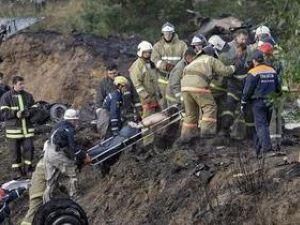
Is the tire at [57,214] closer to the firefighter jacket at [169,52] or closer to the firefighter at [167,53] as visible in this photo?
the firefighter at [167,53]

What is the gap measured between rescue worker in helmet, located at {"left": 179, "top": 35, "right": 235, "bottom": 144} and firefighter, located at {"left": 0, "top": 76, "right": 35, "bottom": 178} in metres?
3.48

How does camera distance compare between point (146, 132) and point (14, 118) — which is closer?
point (146, 132)

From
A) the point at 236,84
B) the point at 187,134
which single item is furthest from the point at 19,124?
the point at 236,84

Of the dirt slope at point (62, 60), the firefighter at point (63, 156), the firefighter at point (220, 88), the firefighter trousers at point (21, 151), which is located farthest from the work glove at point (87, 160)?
the dirt slope at point (62, 60)

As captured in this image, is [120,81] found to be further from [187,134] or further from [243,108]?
[243,108]

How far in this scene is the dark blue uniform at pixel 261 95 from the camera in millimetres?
12289

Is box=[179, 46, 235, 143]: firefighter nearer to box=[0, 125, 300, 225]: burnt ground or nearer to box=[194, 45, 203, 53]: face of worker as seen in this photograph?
box=[194, 45, 203, 53]: face of worker

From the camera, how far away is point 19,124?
15695 millimetres

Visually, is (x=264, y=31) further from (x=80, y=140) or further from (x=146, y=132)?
(x=80, y=140)

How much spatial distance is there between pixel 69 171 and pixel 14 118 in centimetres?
322

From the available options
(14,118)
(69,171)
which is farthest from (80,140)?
(69,171)

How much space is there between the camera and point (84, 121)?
63.4 ft

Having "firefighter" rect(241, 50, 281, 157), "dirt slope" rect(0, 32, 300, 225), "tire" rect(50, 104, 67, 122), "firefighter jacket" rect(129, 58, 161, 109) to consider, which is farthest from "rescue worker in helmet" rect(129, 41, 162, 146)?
"tire" rect(50, 104, 67, 122)

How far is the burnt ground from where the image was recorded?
10008 mm
